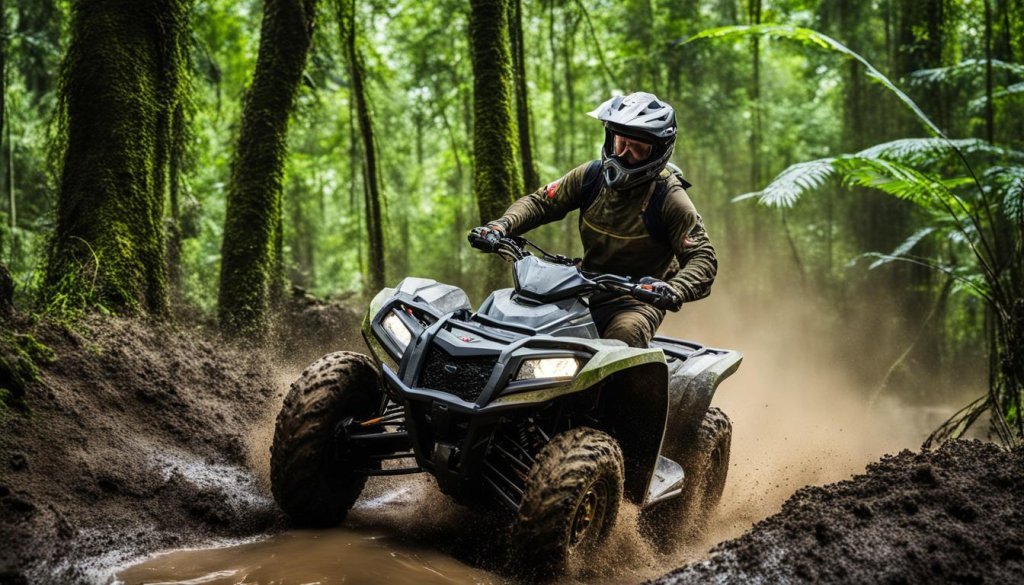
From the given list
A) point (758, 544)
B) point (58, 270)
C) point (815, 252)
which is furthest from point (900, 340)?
point (58, 270)

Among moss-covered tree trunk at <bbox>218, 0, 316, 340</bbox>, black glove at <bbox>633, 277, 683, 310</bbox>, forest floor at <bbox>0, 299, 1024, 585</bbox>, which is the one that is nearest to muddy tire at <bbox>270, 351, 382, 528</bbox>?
forest floor at <bbox>0, 299, 1024, 585</bbox>

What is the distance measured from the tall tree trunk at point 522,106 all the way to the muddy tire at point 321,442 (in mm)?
7121

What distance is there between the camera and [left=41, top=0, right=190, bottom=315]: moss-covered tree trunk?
23.7ft

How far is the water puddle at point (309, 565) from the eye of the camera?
424cm

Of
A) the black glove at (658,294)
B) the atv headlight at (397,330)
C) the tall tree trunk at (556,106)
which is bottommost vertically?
the atv headlight at (397,330)

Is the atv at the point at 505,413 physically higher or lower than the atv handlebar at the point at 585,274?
lower

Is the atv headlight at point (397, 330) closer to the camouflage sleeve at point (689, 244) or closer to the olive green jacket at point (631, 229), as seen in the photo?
the olive green jacket at point (631, 229)

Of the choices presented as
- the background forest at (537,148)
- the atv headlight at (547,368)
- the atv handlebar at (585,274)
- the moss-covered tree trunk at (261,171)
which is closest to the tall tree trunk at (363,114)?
the background forest at (537,148)

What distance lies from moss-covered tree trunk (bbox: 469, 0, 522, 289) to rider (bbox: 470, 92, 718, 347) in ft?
12.8

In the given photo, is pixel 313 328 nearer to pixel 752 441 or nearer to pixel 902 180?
pixel 752 441

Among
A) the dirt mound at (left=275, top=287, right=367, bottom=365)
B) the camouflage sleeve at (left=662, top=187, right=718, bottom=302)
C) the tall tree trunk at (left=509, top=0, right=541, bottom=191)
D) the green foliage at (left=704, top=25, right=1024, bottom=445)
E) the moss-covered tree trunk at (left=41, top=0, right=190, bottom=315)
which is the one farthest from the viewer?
the tall tree trunk at (left=509, top=0, right=541, bottom=191)

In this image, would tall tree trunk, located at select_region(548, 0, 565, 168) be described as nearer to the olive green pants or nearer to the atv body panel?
the olive green pants

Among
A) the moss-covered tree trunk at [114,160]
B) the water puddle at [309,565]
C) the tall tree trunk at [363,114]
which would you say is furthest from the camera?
the tall tree trunk at [363,114]

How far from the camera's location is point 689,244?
5.96 metres
